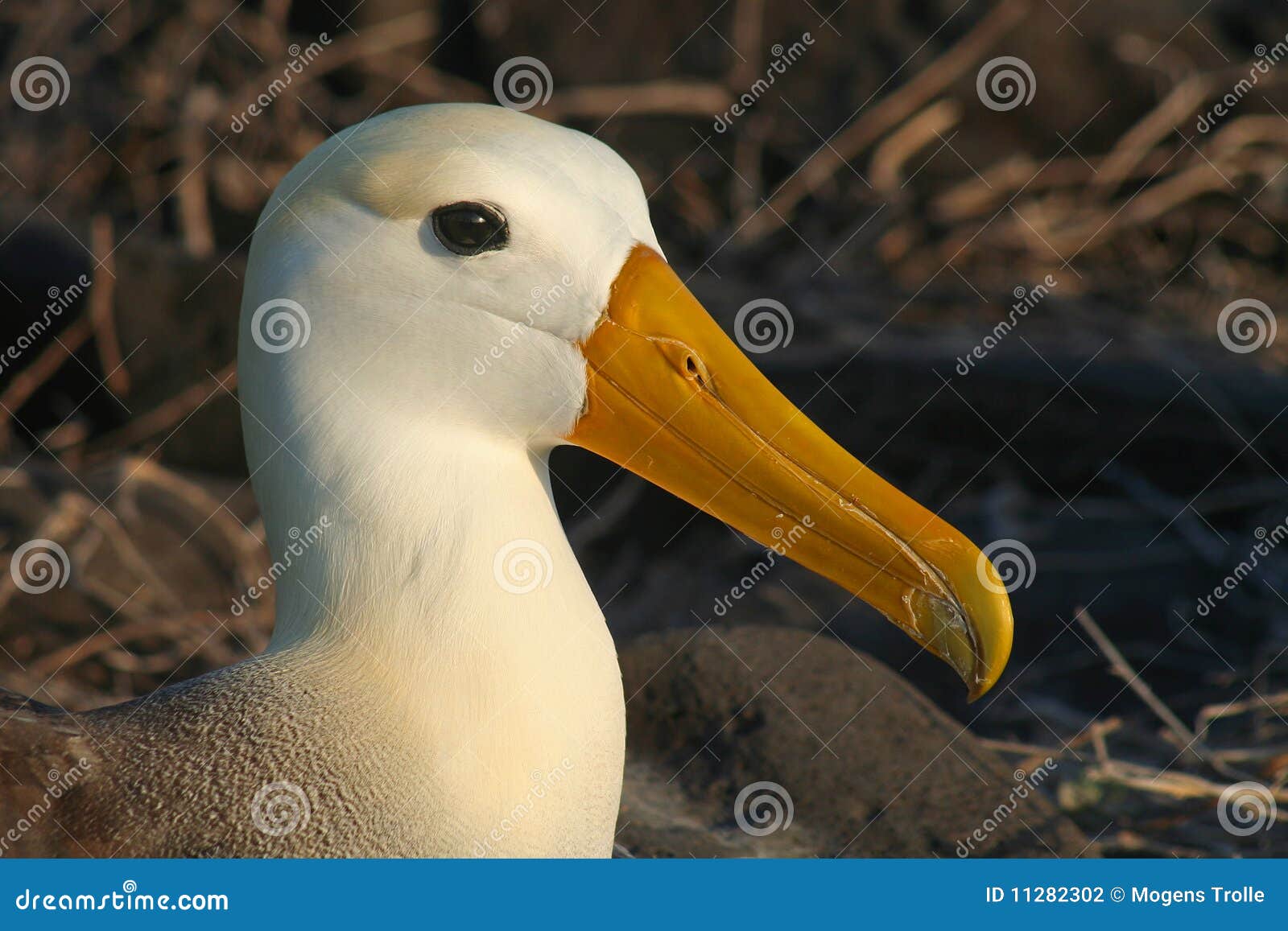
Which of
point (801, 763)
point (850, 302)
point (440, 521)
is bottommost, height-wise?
point (850, 302)

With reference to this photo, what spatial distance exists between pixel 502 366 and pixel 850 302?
393 cm

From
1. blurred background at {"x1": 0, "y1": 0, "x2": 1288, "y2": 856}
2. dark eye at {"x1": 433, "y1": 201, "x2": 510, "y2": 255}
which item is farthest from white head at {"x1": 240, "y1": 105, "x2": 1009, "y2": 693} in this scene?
blurred background at {"x1": 0, "y1": 0, "x2": 1288, "y2": 856}

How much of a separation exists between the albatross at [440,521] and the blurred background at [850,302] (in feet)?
5.54

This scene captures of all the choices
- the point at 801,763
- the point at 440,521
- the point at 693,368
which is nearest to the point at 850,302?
the point at 801,763

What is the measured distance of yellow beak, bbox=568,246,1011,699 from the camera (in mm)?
2732

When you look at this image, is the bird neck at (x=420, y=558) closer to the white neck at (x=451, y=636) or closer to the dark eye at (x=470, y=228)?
the white neck at (x=451, y=636)

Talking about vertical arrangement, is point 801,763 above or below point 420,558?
below

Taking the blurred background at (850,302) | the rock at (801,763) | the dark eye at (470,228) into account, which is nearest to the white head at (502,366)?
the dark eye at (470,228)

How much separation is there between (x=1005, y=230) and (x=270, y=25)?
3.77 m

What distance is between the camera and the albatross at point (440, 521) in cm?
262

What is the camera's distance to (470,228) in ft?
8.68

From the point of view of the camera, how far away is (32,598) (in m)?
5.13

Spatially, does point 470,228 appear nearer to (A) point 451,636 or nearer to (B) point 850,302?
(A) point 451,636

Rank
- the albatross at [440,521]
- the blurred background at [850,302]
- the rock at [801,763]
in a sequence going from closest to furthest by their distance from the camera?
the albatross at [440,521], the rock at [801,763], the blurred background at [850,302]
